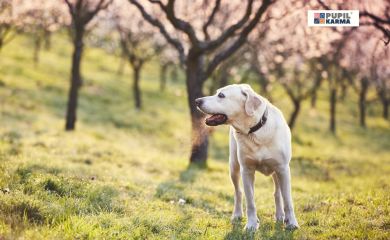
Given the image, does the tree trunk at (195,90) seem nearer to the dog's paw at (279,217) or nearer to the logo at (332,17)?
the logo at (332,17)

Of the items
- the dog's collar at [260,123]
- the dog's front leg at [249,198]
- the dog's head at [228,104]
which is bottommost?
the dog's front leg at [249,198]

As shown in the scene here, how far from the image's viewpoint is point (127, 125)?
85.8 ft

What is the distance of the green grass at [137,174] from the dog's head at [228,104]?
1.57m

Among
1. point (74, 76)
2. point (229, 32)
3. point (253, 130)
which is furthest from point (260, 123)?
point (74, 76)

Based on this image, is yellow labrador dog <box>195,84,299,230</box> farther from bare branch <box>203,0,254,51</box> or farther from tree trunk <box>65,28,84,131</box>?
tree trunk <box>65,28,84,131</box>

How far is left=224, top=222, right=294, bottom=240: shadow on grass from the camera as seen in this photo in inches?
249

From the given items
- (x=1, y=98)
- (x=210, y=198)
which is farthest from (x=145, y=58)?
(x=210, y=198)

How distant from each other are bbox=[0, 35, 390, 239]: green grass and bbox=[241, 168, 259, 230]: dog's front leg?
20cm

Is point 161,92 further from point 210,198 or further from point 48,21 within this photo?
point 210,198

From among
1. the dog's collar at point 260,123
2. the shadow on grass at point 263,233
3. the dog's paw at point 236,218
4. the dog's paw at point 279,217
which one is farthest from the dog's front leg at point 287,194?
the dog's paw at point 236,218

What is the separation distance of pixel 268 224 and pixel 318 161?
564 inches

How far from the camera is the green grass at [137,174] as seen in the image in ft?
20.7

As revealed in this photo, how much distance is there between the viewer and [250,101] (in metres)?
6.77

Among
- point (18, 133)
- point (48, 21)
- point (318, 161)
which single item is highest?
point (48, 21)
